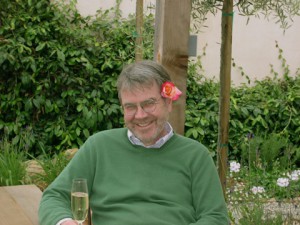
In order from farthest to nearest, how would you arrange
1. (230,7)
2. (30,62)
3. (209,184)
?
(30,62), (230,7), (209,184)

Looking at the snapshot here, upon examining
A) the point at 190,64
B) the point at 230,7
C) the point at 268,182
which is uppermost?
the point at 230,7

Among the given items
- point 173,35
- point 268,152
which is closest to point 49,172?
point 173,35

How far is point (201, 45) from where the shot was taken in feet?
23.6

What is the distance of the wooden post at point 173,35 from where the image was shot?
2.93 m

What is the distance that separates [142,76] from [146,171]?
0.43 meters

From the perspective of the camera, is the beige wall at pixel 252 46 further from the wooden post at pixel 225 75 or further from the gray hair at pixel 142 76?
the gray hair at pixel 142 76

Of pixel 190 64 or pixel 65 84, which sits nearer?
pixel 65 84

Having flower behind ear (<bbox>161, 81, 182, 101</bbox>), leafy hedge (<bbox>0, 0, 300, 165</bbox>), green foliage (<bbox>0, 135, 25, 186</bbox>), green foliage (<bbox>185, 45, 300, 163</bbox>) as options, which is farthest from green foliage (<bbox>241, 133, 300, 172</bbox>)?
flower behind ear (<bbox>161, 81, 182, 101</bbox>)

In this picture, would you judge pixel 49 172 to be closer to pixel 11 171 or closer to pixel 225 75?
pixel 11 171

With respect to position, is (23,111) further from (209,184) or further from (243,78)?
(209,184)

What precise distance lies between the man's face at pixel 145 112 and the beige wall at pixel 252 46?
4.68 meters

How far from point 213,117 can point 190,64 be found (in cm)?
85

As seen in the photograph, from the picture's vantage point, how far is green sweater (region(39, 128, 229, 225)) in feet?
8.17

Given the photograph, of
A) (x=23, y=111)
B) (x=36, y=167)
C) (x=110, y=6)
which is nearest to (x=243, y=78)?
(x=110, y=6)
